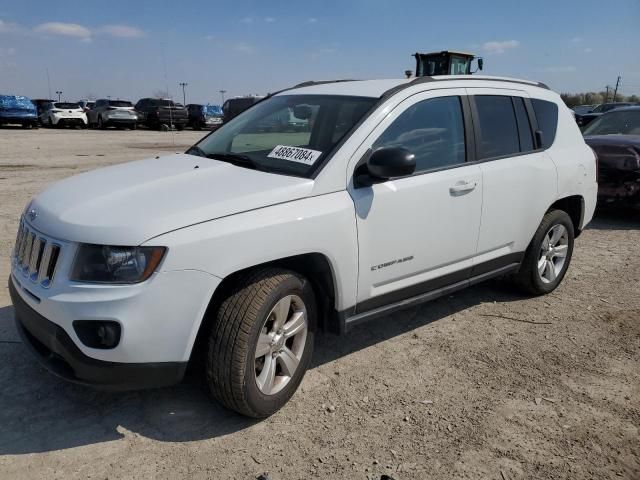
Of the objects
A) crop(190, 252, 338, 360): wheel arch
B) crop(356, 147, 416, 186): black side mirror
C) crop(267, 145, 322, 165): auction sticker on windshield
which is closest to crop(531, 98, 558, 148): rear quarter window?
crop(356, 147, 416, 186): black side mirror

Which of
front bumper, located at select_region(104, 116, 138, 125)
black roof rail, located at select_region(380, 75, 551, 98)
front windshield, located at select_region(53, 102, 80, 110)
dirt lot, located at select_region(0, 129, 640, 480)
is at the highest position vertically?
front windshield, located at select_region(53, 102, 80, 110)

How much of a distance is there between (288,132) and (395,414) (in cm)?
195

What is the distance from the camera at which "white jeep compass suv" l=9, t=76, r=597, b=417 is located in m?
2.45

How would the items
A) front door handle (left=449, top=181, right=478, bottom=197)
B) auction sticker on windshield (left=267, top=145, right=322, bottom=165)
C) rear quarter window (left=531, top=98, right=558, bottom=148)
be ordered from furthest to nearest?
rear quarter window (left=531, top=98, right=558, bottom=148) < front door handle (left=449, top=181, right=478, bottom=197) < auction sticker on windshield (left=267, top=145, right=322, bottom=165)

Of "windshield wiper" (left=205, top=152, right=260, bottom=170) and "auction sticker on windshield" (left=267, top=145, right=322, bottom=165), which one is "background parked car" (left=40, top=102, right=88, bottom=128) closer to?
"windshield wiper" (left=205, top=152, right=260, bottom=170)

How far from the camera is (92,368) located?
8.09ft

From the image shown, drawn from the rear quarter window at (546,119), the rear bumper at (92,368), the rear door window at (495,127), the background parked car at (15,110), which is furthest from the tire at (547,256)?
the background parked car at (15,110)

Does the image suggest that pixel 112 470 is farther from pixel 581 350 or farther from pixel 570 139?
pixel 570 139

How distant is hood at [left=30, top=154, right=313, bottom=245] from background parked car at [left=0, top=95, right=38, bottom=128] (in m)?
28.7

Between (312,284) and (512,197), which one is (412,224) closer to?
(312,284)

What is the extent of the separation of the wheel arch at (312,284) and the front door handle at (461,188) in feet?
3.67

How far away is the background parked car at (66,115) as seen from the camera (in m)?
30.4

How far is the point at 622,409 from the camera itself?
10.2ft

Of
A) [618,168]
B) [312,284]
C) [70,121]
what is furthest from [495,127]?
[70,121]
